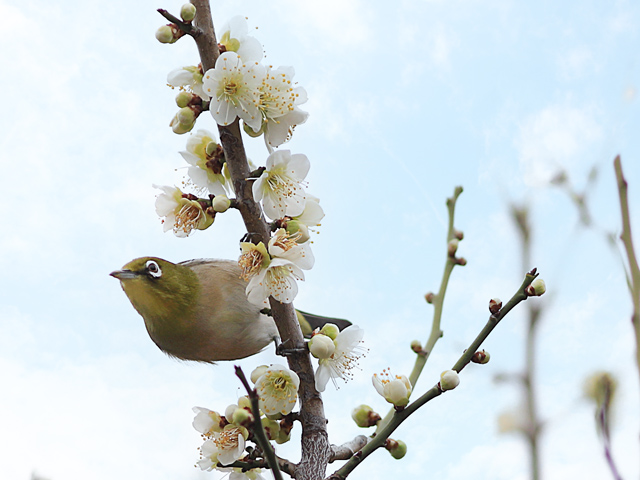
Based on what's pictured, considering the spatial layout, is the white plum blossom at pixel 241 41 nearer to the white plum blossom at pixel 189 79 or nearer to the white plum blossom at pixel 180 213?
the white plum blossom at pixel 189 79

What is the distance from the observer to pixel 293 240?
158 centimetres

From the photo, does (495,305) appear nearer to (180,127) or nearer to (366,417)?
(366,417)

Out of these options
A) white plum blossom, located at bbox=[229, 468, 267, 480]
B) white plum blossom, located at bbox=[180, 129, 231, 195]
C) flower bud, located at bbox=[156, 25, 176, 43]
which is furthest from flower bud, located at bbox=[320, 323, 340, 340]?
flower bud, located at bbox=[156, 25, 176, 43]

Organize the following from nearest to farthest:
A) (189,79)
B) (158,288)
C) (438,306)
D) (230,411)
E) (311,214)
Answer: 1. (230,411)
2. (189,79)
3. (311,214)
4. (158,288)
5. (438,306)

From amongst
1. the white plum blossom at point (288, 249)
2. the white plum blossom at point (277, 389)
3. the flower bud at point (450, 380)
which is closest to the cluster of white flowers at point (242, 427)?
the white plum blossom at point (277, 389)

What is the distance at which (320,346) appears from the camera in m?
1.60

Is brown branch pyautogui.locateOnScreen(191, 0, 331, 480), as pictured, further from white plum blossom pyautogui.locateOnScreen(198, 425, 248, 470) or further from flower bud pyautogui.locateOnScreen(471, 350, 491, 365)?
flower bud pyautogui.locateOnScreen(471, 350, 491, 365)

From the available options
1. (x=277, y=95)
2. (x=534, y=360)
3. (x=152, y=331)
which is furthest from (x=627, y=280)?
(x=152, y=331)

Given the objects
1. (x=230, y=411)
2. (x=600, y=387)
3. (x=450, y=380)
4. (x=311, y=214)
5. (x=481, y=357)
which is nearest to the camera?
(x=600, y=387)

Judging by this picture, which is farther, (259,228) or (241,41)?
(241,41)

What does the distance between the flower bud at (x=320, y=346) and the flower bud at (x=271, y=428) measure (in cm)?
22

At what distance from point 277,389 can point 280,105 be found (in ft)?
2.57

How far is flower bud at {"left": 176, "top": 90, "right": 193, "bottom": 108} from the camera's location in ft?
5.53

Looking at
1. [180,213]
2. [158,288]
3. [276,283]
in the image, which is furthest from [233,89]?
[158,288]
